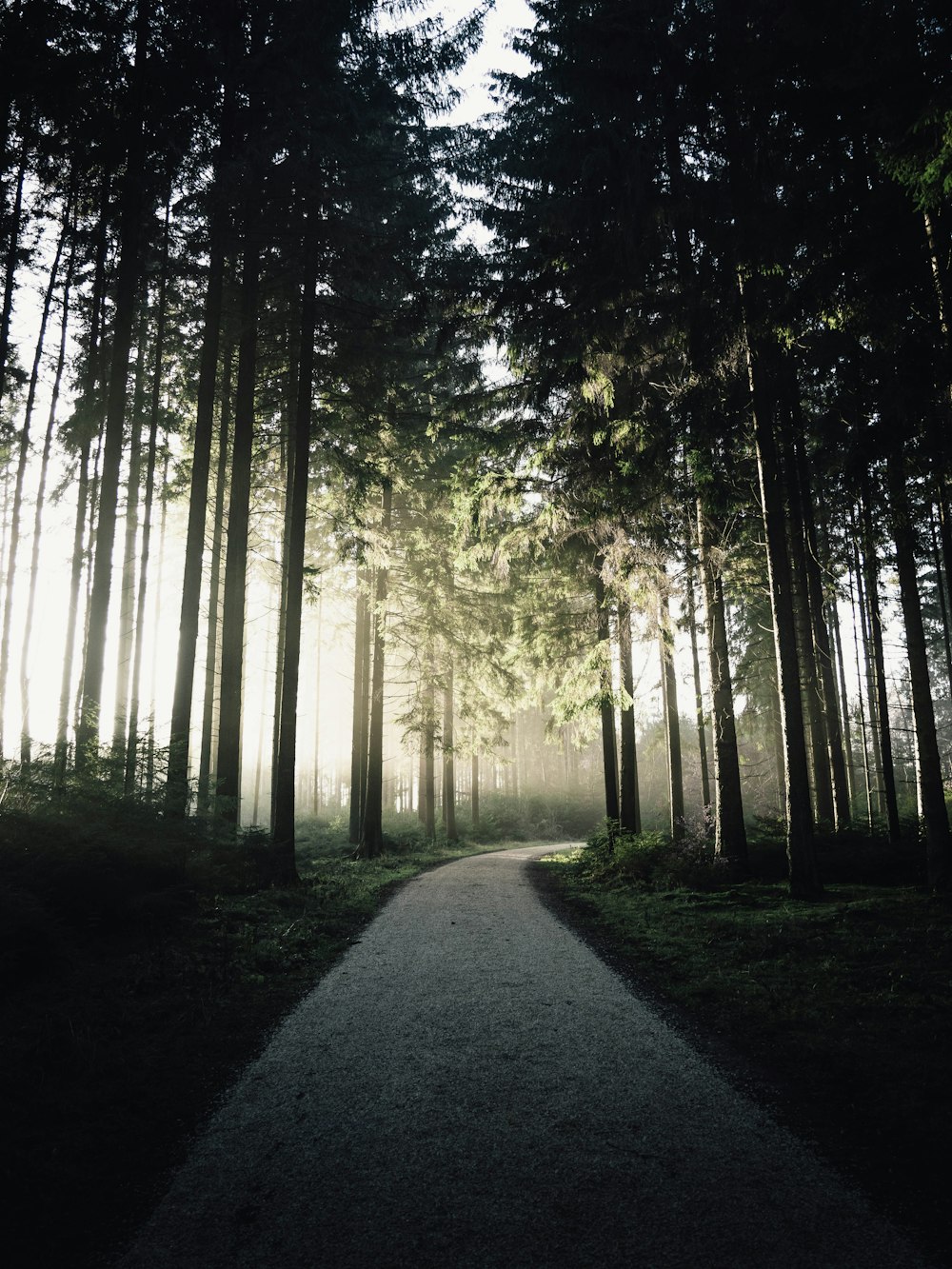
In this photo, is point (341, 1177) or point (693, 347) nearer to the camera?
point (341, 1177)

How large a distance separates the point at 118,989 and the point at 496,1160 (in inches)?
165

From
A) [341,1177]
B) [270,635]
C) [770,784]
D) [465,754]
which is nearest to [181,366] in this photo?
[270,635]

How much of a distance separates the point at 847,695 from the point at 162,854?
2648 cm

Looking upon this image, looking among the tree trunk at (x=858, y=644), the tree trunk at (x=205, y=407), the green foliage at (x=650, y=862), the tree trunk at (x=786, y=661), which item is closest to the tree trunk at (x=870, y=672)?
the tree trunk at (x=858, y=644)

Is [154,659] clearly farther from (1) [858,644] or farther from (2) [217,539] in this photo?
(1) [858,644]

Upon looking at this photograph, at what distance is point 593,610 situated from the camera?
595 inches

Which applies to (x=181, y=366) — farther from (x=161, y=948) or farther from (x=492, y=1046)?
(x=492, y=1046)

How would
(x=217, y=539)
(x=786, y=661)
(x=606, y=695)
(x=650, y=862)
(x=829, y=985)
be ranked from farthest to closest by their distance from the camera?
(x=217, y=539)
(x=606, y=695)
(x=650, y=862)
(x=786, y=661)
(x=829, y=985)

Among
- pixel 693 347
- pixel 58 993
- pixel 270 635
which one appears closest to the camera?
pixel 58 993

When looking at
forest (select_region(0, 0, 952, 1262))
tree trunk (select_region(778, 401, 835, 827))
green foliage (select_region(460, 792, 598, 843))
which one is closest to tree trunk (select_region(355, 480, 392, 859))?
forest (select_region(0, 0, 952, 1262))

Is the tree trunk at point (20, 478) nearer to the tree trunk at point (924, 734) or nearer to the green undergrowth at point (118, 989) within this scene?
the green undergrowth at point (118, 989)

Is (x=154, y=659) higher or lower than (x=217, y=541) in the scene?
lower

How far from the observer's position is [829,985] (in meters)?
5.85

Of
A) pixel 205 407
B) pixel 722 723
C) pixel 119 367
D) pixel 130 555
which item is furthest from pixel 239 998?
pixel 130 555
